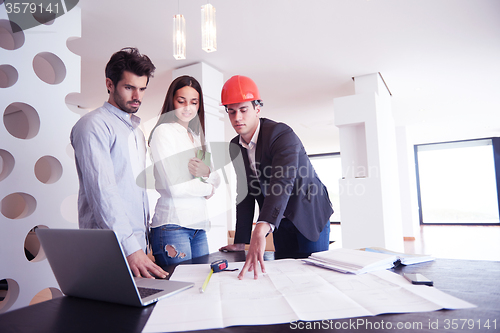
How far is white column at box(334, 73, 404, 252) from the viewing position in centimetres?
416

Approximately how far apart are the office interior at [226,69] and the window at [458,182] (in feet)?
11.6

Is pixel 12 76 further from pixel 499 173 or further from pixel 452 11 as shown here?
pixel 499 173

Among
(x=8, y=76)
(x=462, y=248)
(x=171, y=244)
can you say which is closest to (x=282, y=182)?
(x=171, y=244)

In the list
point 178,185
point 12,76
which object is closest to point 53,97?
point 12,76

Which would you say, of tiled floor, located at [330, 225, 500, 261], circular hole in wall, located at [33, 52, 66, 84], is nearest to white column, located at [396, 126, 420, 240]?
tiled floor, located at [330, 225, 500, 261]

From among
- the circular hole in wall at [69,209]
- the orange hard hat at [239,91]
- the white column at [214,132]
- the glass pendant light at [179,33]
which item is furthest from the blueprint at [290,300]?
the white column at [214,132]

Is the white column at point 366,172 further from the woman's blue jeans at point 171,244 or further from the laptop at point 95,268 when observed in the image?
the laptop at point 95,268

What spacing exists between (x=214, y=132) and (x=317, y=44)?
5.17 feet

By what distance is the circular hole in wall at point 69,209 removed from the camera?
231cm

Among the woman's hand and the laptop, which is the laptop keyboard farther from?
the woman's hand

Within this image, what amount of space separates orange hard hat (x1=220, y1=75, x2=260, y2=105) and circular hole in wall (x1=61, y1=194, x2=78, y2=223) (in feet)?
5.12

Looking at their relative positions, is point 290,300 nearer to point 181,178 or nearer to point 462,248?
point 181,178

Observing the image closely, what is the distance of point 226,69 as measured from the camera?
14.2 ft

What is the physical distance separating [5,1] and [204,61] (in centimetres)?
222
